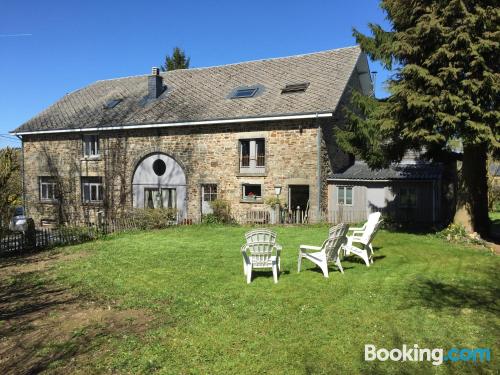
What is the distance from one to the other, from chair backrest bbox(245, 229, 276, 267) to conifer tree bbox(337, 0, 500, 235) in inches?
255

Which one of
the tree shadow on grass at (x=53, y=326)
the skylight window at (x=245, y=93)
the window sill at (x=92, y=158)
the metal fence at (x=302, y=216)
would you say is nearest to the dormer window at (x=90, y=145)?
the window sill at (x=92, y=158)

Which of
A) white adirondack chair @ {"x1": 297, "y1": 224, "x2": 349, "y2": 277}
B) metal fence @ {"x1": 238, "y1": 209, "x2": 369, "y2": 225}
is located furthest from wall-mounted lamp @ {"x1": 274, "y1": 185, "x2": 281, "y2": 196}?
white adirondack chair @ {"x1": 297, "y1": 224, "x2": 349, "y2": 277}

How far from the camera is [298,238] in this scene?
42.4 ft

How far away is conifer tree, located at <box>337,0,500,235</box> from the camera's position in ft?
34.3

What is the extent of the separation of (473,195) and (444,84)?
3.98 meters

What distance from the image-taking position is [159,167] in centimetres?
2198

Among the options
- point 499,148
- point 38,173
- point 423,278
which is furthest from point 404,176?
point 38,173

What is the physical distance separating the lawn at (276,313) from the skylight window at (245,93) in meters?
12.9

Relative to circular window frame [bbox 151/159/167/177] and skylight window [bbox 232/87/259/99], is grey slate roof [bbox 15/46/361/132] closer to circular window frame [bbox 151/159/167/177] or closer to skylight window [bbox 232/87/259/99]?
skylight window [bbox 232/87/259/99]

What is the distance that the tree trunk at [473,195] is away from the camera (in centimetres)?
1235

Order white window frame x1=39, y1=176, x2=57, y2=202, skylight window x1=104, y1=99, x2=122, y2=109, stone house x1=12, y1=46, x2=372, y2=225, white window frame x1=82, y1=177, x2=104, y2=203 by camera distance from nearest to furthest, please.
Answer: stone house x1=12, y1=46, x2=372, y2=225, white window frame x1=82, y1=177, x2=104, y2=203, skylight window x1=104, y1=99, x2=122, y2=109, white window frame x1=39, y1=176, x2=57, y2=202

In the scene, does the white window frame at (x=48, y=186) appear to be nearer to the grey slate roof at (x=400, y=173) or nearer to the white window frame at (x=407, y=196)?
the grey slate roof at (x=400, y=173)

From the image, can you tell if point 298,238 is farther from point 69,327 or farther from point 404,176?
point 69,327

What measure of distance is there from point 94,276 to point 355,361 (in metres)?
6.22
